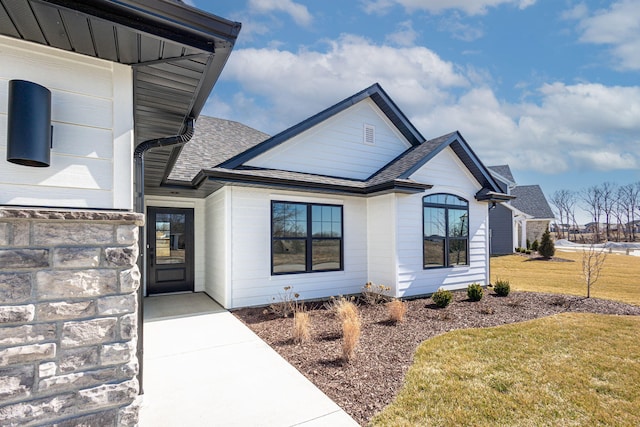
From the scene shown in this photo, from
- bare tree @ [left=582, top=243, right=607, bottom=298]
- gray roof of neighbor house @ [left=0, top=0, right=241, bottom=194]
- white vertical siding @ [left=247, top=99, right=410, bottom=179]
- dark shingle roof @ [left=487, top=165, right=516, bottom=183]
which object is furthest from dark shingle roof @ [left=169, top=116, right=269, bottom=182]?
dark shingle roof @ [left=487, top=165, right=516, bottom=183]

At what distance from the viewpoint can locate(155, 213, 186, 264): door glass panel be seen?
8.43 m

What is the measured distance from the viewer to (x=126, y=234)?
2227mm

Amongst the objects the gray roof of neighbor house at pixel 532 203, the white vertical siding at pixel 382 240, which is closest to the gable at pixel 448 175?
the white vertical siding at pixel 382 240

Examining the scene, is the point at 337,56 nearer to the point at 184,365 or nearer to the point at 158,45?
the point at 158,45

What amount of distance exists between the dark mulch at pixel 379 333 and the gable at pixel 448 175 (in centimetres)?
315

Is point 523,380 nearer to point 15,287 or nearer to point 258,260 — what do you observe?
point 15,287

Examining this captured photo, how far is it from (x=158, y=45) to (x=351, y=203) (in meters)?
6.62

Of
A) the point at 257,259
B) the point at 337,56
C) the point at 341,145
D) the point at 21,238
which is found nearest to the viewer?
the point at 21,238

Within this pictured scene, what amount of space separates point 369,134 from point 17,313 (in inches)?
341

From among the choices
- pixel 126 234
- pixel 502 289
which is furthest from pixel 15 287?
pixel 502 289

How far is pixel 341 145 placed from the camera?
28.5 ft

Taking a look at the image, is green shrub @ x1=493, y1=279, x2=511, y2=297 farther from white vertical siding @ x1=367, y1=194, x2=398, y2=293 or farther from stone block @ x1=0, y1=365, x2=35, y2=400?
stone block @ x1=0, y1=365, x2=35, y2=400

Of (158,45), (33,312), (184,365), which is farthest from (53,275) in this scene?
(184,365)

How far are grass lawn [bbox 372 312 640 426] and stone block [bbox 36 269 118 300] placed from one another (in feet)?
A: 8.55
